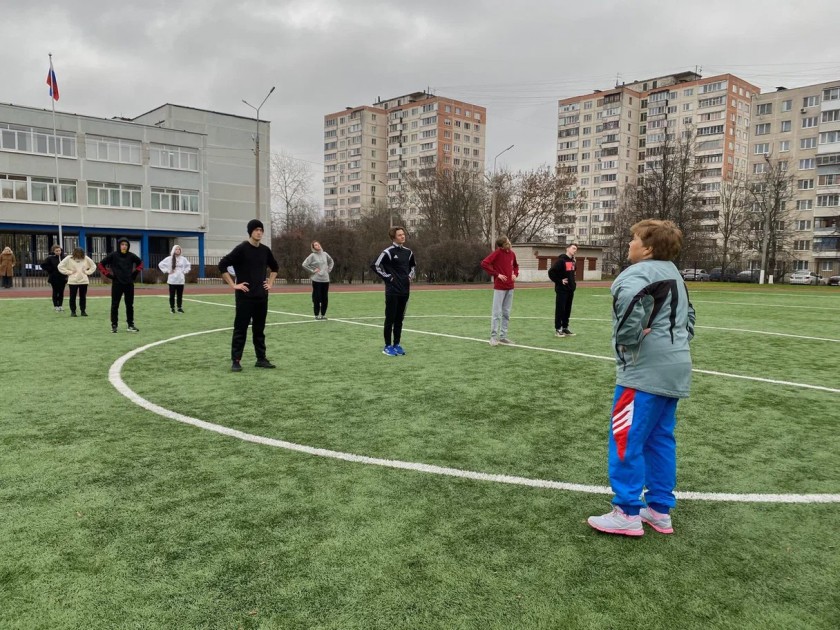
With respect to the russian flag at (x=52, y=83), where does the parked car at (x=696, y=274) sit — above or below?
below

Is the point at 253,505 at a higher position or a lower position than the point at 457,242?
lower

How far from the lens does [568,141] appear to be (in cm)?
12456

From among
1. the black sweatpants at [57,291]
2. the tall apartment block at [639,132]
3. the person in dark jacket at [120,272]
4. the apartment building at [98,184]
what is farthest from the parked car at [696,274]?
the person in dark jacket at [120,272]

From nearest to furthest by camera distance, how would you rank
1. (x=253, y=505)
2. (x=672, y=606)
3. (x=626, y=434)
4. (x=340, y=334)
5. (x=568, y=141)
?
(x=672, y=606), (x=626, y=434), (x=253, y=505), (x=340, y=334), (x=568, y=141)

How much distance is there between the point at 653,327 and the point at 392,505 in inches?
79.9

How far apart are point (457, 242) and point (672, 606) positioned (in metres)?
46.0

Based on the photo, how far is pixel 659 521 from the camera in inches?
149

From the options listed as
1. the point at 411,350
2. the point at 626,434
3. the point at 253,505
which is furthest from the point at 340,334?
the point at 626,434

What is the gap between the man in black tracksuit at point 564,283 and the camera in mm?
13031

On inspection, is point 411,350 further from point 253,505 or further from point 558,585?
point 558,585

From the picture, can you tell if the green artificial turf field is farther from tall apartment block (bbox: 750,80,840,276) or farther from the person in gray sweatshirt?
tall apartment block (bbox: 750,80,840,276)

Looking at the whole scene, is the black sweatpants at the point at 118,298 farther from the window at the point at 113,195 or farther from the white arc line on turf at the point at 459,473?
the window at the point at 113,195

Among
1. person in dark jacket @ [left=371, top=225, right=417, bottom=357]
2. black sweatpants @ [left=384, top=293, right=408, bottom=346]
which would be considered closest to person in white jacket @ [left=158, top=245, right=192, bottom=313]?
person in dark jacket @ [left=371, top=225, right=417, bottom=357]

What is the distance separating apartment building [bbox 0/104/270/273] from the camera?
138 feet
